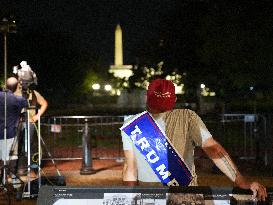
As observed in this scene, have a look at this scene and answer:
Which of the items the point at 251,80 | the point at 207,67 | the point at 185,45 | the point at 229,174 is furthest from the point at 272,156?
the point at 185,45

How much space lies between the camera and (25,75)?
329 inches

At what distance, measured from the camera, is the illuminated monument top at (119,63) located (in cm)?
11838

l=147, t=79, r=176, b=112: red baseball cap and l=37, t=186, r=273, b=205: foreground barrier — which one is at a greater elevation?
l=147, t=79, r=176, b=112: red baseball cap

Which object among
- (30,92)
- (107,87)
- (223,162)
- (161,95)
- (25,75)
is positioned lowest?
(107,87)

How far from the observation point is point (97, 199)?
2.67 meters

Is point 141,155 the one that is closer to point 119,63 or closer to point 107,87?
point 107,87

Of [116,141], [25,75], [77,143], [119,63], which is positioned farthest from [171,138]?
[119,63]

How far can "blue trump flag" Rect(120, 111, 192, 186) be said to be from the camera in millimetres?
3537

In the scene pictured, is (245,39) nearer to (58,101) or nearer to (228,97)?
(228,97)

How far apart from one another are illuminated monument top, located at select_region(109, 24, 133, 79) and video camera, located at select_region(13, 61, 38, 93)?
107411 mm

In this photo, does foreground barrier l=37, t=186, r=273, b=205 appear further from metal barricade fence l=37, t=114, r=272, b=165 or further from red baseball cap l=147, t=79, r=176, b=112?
metal barricade fence l=37, t=114, r=272, b=165

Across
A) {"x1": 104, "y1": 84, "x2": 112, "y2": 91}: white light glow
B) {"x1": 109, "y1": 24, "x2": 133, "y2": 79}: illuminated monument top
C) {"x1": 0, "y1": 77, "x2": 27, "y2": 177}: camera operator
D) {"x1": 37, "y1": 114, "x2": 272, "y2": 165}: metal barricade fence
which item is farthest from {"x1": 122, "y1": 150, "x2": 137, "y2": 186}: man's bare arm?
{"x1": 109, "y1": 24, "x2": 133, "y2": 79}: illuminated monument top

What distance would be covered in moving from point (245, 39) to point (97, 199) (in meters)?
24.4

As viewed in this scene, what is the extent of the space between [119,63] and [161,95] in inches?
4682
